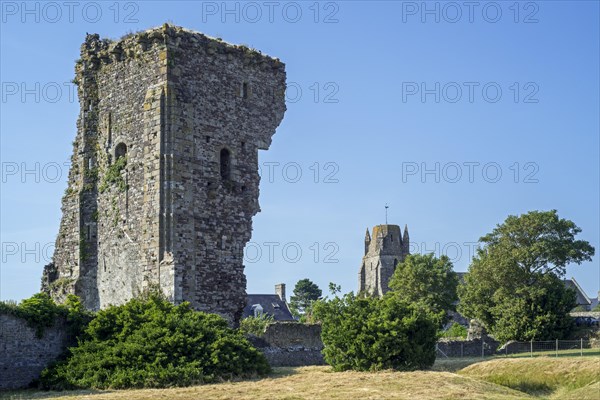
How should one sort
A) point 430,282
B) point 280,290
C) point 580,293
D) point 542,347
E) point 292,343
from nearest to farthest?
point 292,343 < point 542,347 < point 430,282 < point 280,290 < point 580,293

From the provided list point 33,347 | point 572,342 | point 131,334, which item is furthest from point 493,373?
point 572,342

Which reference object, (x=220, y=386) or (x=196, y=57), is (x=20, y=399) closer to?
(x=220, y=386)

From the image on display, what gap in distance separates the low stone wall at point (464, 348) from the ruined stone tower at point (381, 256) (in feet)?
199

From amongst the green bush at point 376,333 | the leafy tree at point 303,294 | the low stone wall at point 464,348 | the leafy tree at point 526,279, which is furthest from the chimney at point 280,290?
the green bush at point 376,333

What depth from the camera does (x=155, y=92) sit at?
31.2 metres

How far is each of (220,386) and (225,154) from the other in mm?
11064

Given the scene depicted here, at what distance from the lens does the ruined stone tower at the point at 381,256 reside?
105312mm

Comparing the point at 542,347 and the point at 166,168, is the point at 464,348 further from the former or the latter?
the point at 166,168

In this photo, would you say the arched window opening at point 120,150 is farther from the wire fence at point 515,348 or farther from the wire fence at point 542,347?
the wire fence at point 542,347

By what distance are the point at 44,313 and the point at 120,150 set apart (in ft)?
28.0

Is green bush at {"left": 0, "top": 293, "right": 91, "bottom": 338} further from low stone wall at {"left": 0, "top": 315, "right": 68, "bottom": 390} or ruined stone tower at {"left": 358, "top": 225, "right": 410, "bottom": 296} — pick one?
ruined stone tower at {"left": 358, "top": 225, "right": 410, "bottom": 296}

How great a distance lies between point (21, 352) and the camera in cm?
2509

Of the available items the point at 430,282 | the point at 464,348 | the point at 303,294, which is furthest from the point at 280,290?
the point at 464,348

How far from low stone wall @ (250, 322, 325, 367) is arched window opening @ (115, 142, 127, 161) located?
302 inches
